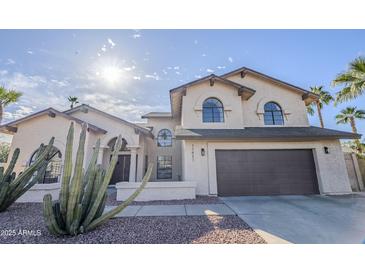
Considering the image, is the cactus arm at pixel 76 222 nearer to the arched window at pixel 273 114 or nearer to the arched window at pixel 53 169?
the arched window at pixel 53 169

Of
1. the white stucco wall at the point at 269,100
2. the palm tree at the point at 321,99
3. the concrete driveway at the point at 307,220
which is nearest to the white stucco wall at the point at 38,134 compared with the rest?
the concrete driveway at the point at 307,220

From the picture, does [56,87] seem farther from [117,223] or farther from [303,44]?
[303,44]

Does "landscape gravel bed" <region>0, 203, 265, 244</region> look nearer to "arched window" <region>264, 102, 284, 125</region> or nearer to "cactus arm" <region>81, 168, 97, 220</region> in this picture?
"cactus arm" <region>81, 168, 97, 220</region>

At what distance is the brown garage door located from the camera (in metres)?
8.86

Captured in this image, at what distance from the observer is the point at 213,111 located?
1070cm

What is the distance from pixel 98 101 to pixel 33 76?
4452mm

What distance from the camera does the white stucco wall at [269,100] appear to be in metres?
11.0

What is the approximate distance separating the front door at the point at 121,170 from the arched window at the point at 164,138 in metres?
3.35

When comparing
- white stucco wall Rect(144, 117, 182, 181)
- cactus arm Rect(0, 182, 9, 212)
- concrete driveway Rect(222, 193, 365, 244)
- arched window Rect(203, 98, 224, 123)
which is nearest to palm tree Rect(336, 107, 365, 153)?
concrete driveway Rect(222, 193, 365, 244)

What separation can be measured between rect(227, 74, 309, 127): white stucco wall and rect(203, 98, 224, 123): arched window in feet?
5.96

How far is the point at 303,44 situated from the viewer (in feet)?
22.3

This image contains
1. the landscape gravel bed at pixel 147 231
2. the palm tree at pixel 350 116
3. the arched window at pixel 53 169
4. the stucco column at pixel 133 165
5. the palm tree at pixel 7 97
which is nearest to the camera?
the landscape gravel bed at pixel 147 231

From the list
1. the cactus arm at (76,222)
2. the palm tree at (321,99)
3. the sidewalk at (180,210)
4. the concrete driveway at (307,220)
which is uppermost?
the palm tree at (321,99)
